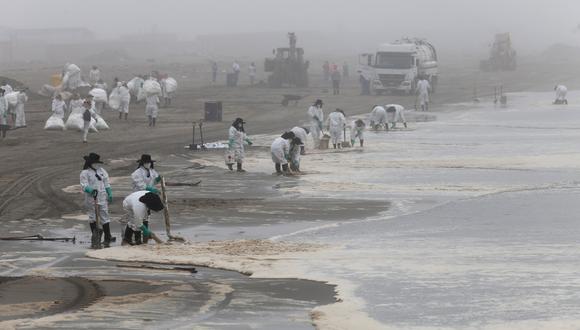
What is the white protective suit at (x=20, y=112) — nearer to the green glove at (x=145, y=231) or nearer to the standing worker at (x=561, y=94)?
the green glove at (x=145, y=231)

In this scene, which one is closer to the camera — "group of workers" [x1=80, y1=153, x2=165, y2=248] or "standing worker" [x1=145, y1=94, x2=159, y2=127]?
"group of workers" [x1=80, y1=153, x2=165, y2=248]

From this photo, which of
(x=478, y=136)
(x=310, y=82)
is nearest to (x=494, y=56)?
(x=310, y=82)

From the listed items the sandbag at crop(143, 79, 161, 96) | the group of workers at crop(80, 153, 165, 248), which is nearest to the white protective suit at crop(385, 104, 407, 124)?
A: the sandbag at crop(143, 79, 161, 96)

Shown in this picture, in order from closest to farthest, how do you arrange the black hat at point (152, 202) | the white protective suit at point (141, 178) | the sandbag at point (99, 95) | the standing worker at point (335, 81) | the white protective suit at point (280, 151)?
1. the black hat at point (152, 202)
2. the white protective suit at point (141, 178)
3. the white protective suit at point (280, 151)
4. the sandbag at point (99, 95)
5. the standing worker at point (335, 81)

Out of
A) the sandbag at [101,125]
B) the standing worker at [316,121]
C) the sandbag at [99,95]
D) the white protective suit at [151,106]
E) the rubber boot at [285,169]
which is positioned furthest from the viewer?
the sandbag at [99,95]

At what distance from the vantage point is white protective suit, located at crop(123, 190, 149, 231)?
20.5 meters

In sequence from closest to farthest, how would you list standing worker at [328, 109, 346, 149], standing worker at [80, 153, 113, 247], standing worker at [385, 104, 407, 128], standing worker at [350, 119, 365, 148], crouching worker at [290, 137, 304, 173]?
standing worker at [80, 153, 113, 247] < crouching worker at [290, 137, 304, 173] < standing worker at [328, 109, 346, 149] < standing worker at [350, 119, 365, 148] < standing worker at [385, 104, 407, 128]

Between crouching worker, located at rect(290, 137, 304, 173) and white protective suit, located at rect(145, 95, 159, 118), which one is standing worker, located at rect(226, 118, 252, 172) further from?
white protective suit, located at rect(145, 95, 159, 118)

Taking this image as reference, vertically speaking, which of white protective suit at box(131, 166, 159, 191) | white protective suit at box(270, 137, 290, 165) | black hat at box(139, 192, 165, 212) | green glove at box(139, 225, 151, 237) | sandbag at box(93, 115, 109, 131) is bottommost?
sandbag at box(93, 115, 109, 131)

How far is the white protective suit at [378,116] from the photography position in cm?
4469

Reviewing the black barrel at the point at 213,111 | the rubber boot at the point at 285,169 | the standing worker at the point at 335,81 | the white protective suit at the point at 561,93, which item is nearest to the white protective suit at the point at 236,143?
the rubber boot at the point at 285,169

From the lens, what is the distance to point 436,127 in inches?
1861

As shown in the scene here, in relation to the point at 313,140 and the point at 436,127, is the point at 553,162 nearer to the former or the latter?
the point at 313,140

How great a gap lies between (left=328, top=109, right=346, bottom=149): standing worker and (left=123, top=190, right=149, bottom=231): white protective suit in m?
16.8
